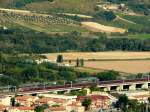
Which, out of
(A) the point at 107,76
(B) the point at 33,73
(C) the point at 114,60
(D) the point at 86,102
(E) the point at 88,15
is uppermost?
(D) the point at 86,102

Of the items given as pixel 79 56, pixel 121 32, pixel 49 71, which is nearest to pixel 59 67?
pixel 49 71

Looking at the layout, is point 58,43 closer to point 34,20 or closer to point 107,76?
point 34,20

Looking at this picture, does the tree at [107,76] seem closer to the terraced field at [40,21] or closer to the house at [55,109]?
the house at [55,109]

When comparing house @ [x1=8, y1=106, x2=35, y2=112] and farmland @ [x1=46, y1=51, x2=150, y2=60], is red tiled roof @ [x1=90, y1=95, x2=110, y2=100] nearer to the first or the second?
house @ [x1=8, y1=106, x2=35, y2=112]

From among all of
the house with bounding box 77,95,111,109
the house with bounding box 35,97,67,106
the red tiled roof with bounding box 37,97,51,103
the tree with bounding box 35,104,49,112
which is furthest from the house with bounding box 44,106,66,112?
the house with bounding box 77,95,111,109

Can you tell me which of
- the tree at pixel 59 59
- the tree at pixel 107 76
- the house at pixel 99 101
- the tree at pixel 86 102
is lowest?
the tree at pixel 59 59

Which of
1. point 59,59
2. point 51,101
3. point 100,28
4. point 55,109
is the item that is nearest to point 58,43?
point 59,59

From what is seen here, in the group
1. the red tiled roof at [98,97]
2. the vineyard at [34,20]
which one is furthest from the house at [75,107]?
the vineyard at [34,20]

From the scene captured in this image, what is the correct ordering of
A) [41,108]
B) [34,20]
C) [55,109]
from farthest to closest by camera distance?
[34,20] < [41,108] < [55,109]

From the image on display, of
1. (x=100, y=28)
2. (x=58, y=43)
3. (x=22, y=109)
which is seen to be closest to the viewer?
(x=22, y=109)
